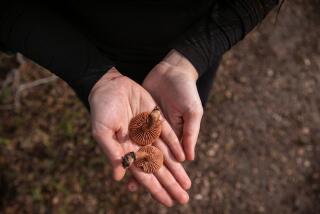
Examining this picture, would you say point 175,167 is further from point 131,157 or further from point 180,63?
point 180,63

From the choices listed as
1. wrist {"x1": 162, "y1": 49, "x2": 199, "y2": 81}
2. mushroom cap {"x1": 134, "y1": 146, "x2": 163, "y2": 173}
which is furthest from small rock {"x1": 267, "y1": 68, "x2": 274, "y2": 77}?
mushroom cap {"x1": 134, "y1": 146, "x2": 163, "y2": 173}

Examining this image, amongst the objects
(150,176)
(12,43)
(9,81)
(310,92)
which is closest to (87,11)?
(12,43)

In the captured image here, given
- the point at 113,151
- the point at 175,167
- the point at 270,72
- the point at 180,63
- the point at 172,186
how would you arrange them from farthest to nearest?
1. the point at 270,72
2. the point at 180,63
3. the point at 175,167
4. the point at 172,186
5. the point at 113,151

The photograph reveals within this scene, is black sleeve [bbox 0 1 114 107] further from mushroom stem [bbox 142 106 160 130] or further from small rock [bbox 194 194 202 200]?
small rock [bbox 194 194 202 200]

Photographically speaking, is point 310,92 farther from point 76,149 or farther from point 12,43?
point 12,43

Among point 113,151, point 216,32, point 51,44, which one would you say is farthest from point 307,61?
point 51,44

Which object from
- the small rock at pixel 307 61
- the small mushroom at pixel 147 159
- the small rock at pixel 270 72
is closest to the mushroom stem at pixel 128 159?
the small mushroom at pixel 147 159

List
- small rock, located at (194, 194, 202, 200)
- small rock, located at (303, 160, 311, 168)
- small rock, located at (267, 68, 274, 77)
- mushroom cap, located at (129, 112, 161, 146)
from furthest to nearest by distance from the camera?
small rock, located at (267, 68, 274, 77), small rock, located at (303, 160, 311, 168), small rock, located at (194, 194, 202, 200), mushroom cap, located at (129, 112, 161, 146)
